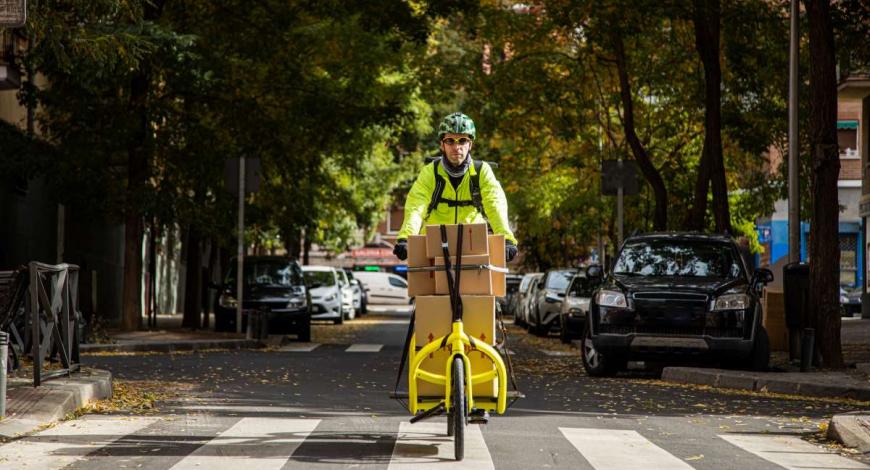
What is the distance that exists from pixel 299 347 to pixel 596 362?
9530mm

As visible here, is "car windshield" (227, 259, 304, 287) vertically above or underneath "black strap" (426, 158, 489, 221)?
underneath

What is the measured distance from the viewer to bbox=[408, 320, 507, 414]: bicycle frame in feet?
29.5

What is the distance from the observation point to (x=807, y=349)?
17672 mm

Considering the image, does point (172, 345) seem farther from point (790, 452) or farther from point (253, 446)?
point (790, 452)

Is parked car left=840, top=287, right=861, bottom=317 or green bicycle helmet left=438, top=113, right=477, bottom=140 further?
parked car left=840, top=287, right=861, bottom=317

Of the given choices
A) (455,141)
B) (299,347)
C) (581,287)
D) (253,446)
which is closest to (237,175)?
(299,347)

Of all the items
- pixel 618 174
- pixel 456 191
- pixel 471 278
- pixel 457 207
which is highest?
pixel 618 174

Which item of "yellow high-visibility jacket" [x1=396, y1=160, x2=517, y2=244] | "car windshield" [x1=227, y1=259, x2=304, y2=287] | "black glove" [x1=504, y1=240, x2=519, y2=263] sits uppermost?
"yellow high-visibility jacket" [x1=396, y1=160, x2=517, y2=244]

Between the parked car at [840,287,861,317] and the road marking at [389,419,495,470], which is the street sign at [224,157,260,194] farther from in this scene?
the parked car at [840,287,861,317]

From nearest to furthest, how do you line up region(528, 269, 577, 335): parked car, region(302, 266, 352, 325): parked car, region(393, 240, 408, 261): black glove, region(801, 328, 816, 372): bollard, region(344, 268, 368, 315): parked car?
region(393, 240, 408, 261): black glove → region(801, 328, 816, 372): bollard → region(528, 269, 577, 335): parked car → region(302, 266, 352, 325): parked car → region(344, 268, 368, 315): parked car

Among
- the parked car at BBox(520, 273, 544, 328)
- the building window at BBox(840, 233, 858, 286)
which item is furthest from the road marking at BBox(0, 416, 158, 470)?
the building window at BBox(840, 233, 858, 286)

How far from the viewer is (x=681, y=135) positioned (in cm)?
3809

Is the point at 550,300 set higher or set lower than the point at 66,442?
higher

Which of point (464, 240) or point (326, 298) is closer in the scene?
point (464, 240)
